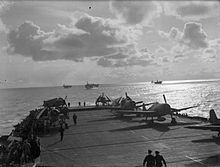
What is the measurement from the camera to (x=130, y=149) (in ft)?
88.9

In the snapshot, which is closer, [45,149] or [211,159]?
[211,159]

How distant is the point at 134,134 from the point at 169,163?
524 inches

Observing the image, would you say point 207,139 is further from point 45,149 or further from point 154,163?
point 45,149

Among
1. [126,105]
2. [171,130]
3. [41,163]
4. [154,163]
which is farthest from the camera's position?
[126,105]

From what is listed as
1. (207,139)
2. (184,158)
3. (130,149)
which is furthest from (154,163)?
(207,139)

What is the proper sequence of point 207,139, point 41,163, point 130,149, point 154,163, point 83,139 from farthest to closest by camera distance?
point 83,139
point 207,139
point 130,149
point 41,163
point 154,163

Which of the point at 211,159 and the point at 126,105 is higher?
the point at 126,105

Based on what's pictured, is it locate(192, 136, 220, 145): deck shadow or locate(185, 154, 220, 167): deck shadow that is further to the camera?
locate(192, 136, 220, 145): deck shadow

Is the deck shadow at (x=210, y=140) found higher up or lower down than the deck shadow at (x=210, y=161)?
higher up

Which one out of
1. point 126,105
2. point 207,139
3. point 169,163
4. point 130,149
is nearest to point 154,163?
point 169,163

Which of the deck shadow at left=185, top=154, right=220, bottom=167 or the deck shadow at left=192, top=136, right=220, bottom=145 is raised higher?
the deck shadow at left=192, top=136, right=220, bottom=145

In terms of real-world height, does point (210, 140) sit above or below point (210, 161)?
above

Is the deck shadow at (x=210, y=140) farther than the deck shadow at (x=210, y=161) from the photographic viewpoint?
Yes

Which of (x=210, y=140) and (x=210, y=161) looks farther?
(x=210, y=140)
